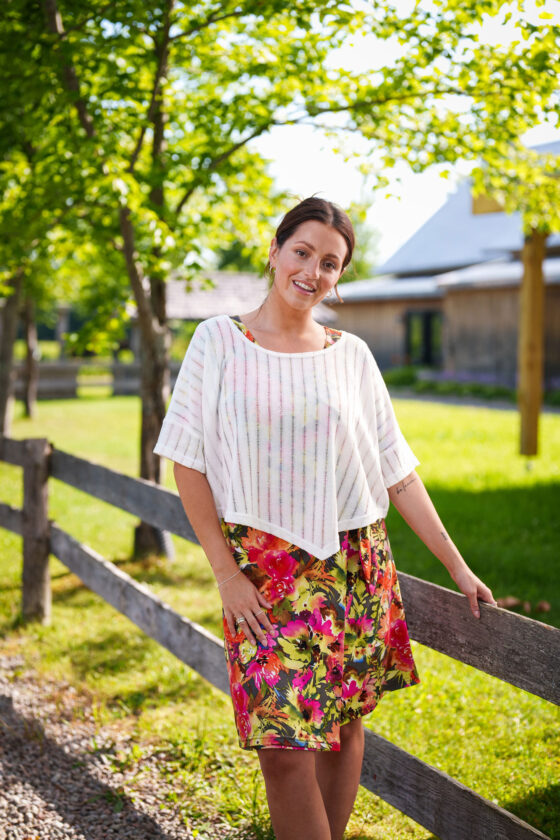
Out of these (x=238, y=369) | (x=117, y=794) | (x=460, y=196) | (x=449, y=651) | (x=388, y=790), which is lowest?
(x=117, y=794)

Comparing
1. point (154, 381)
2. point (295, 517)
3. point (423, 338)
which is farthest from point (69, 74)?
point (423, 338)

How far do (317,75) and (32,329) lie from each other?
13591mm

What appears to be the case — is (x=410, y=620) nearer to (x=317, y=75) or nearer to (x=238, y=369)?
(x=238, y=369)

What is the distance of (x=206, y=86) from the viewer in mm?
5848

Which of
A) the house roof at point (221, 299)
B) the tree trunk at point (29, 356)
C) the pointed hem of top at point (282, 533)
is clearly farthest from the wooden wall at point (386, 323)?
the pointed hem of top at point (282, 533)

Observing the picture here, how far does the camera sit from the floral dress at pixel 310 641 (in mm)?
1958

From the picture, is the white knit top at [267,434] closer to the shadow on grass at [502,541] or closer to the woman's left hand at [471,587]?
the woman's left hand at [471,587]

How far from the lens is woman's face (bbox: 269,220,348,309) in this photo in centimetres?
211

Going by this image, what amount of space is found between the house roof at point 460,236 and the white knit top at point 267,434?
3.86m

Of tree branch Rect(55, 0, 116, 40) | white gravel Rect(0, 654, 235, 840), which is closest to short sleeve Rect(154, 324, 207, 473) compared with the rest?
white gravel Rect(0, 654, 235, 840)

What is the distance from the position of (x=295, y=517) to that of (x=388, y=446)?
38 centimetres

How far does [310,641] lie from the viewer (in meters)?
2.03

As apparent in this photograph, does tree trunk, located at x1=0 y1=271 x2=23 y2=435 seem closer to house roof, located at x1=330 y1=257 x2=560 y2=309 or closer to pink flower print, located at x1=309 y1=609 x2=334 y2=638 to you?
house roof, located at x1=330 y1=257 x2=560 y2=309

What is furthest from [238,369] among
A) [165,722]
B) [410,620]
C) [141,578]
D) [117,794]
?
[141,578]
